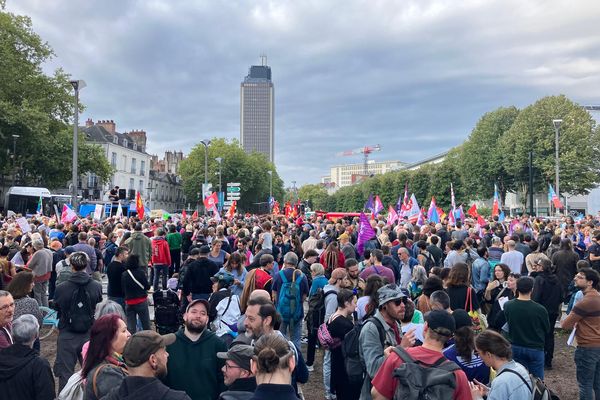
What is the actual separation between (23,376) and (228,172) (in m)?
75.2

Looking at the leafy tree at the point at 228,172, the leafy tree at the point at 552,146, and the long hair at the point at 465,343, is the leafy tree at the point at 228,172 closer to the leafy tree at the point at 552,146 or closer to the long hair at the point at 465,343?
the leafy tree at the point at 552,146

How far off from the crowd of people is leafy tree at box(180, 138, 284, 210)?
6546 cm

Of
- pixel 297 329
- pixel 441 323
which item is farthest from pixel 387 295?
pixel 297 329

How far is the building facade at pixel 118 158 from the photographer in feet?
198

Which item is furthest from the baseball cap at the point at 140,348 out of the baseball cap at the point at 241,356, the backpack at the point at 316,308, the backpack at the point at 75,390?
the backpack at the point at 316,308

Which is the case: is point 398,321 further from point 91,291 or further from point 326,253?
point 326,253

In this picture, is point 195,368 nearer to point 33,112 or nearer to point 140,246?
point 140,246

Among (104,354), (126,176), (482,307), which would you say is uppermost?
(126,176)

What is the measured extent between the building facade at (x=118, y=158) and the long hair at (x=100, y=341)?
184ft

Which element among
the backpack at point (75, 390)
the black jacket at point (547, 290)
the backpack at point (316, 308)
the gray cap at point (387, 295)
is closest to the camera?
the backpack at point (75, 390)

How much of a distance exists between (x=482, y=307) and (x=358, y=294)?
2.68 meters

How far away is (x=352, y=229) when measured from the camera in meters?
16.3

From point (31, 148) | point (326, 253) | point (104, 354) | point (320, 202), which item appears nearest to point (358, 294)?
point (326, 253)

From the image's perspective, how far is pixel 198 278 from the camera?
7.76 m
